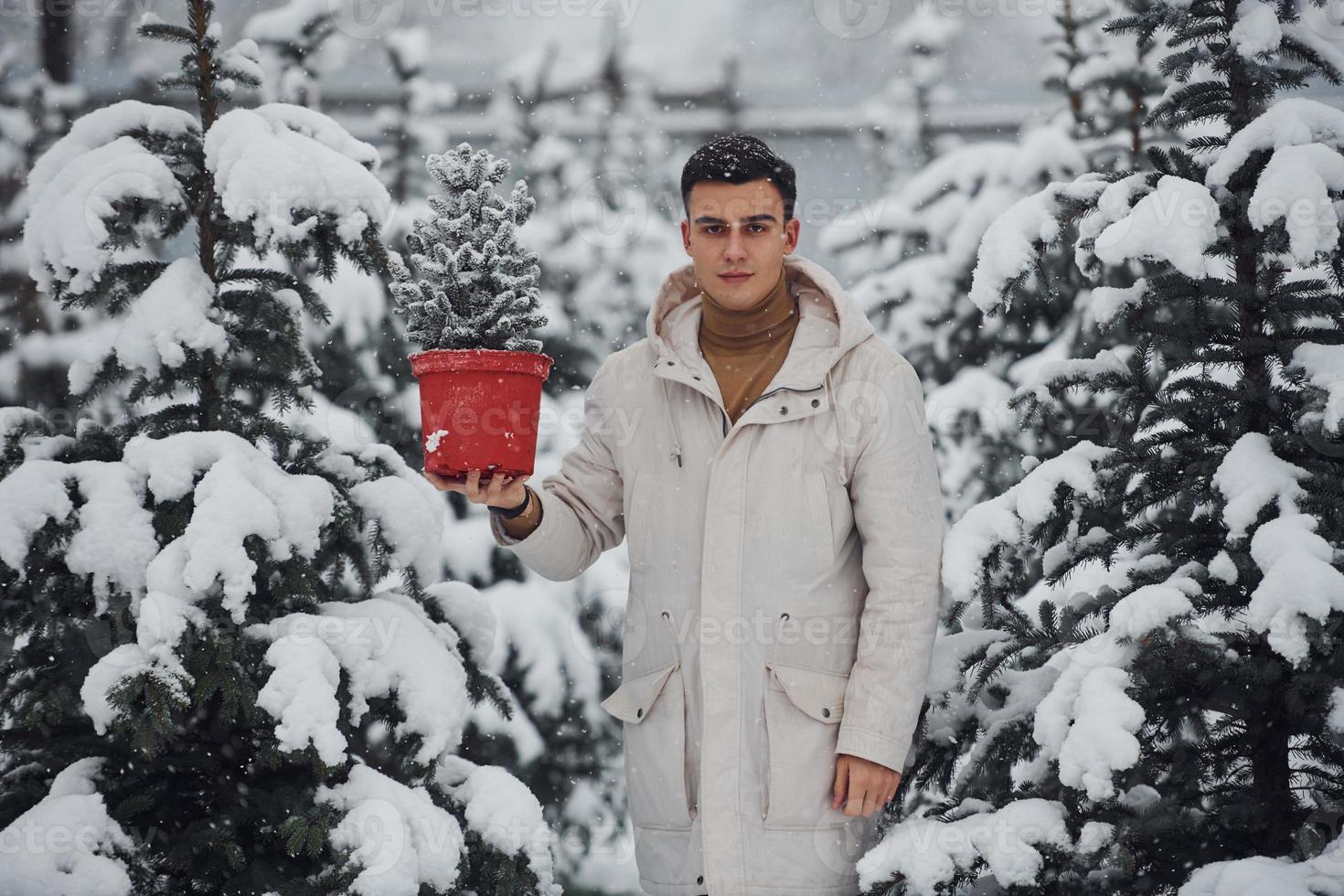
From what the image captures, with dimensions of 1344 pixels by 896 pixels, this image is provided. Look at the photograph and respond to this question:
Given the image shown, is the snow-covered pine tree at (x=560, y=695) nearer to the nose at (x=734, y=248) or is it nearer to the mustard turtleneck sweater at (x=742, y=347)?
the mustard turtleneck sweater at (x=742, y=347)

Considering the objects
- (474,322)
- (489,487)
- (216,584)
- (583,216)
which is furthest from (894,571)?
(583,216)

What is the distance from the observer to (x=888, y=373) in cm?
268

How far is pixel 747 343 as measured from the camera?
110 inches

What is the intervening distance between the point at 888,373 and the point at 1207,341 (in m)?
0.73

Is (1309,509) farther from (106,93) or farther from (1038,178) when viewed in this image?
(106,93)

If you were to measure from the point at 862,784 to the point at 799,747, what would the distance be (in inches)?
6.3

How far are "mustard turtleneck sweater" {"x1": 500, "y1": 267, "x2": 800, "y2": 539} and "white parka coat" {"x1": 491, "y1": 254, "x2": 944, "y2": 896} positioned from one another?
0.06 m

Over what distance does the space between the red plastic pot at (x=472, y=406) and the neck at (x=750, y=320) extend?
500 mm

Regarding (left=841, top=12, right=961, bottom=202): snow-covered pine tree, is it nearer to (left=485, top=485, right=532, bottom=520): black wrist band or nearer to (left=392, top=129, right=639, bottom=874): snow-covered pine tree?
(left=392, top=129, right=639, bottom=874): snow-covered pine tree

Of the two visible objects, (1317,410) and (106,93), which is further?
(106,93)

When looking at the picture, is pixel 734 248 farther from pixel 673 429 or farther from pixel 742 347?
pixel 673 429

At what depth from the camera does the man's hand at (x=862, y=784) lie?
247cm

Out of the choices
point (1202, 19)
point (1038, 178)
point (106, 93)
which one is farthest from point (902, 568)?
point (106, 93)

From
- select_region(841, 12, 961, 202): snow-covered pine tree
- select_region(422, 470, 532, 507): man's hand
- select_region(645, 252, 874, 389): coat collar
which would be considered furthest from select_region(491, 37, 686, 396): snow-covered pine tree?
select_region(422, 470, 532, 507): man's hand
